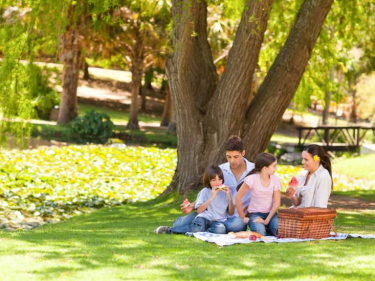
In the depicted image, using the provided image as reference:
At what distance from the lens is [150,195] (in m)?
17.2

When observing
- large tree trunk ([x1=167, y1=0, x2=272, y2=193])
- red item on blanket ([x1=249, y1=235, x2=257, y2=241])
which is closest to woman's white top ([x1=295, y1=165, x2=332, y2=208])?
red item on blanket ([x1=249, y1=235, x2=257, y2=241])

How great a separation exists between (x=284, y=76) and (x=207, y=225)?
18.3 ft

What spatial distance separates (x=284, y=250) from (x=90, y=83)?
49659mm

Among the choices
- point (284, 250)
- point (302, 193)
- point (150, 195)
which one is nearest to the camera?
point (284, 250)

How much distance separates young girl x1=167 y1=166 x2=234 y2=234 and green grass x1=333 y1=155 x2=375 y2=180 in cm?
1644

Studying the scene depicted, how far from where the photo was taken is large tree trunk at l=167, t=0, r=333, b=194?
13609 millimetres

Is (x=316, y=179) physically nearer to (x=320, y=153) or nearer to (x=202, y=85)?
(x=320, y=153)

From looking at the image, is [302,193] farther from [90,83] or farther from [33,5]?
[90,83]

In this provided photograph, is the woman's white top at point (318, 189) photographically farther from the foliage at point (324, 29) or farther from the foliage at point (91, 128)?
the foliage at point (91, 128)

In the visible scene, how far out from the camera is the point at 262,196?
354 inches

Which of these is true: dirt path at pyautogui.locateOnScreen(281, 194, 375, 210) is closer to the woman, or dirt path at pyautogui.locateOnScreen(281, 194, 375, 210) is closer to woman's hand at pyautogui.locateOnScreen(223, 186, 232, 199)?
the woman

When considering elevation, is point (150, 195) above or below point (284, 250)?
below

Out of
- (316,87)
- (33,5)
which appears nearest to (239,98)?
(33,5)

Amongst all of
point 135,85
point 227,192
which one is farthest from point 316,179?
point 135,85
